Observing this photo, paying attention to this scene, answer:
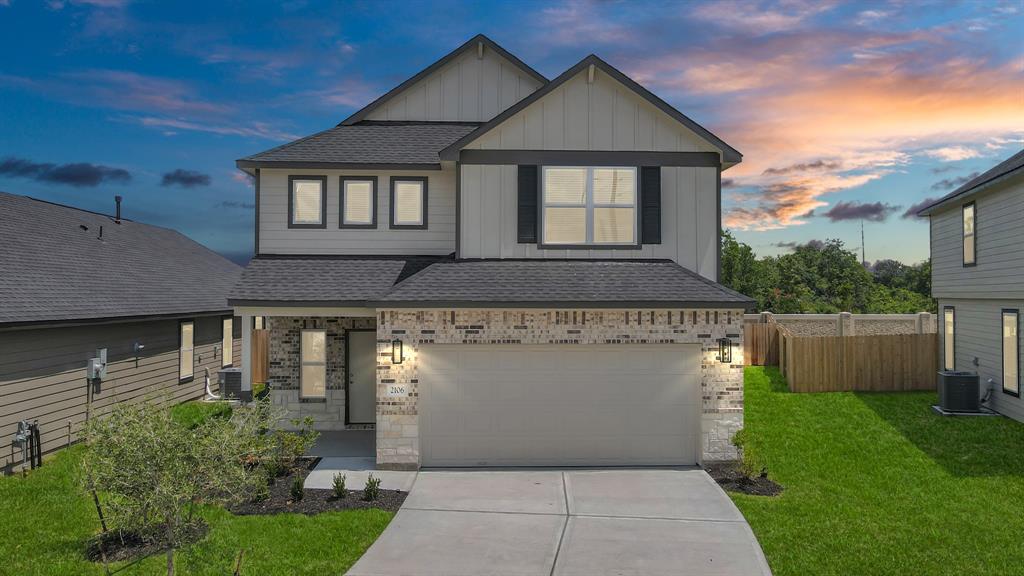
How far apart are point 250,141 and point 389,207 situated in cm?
2712

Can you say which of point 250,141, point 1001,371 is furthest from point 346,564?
point 250,141

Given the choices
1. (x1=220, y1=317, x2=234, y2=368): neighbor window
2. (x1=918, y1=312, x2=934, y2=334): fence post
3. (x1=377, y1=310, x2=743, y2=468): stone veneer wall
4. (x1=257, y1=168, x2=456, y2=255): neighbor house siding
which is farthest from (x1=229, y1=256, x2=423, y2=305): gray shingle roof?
(x1=918, y1=312, x2=934, y2=334): fence post

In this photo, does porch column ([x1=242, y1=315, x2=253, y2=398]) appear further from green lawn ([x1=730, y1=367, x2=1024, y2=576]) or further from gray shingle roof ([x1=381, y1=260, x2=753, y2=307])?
green lawn ([x1=730, y1=367, x2=1024, y2=576])

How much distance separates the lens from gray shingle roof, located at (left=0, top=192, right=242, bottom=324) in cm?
1190

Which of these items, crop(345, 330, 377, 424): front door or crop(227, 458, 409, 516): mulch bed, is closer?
crop(227, 458, 409, 516): mulch bed

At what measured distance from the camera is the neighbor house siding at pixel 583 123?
38.0 ft

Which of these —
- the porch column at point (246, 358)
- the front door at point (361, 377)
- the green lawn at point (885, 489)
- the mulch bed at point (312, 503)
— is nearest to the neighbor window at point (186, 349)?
the porch column at point (246, 358)

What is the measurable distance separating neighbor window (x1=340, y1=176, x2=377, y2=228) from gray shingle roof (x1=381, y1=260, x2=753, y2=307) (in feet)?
7.59

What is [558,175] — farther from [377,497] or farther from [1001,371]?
[1001,371]

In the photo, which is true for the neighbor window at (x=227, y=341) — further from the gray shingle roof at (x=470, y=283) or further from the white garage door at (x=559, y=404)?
the white garage door at (x=559, y=404)

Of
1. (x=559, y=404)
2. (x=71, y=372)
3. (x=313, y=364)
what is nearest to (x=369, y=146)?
(x=313, y=364)

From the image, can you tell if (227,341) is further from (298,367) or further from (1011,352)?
(1011,352)

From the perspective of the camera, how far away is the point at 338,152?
42.3 feet

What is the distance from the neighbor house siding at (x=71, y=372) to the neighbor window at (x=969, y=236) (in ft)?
60.3
